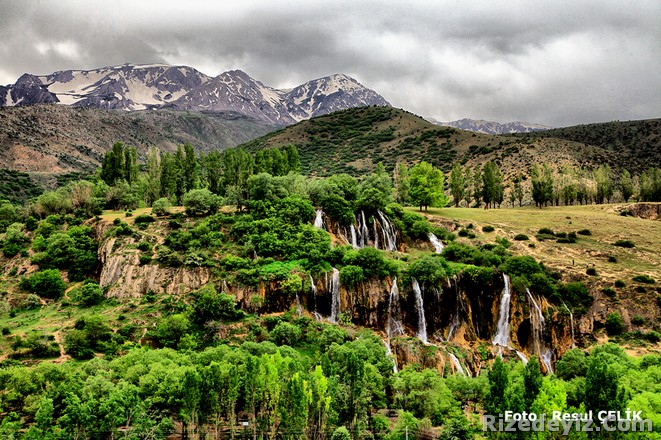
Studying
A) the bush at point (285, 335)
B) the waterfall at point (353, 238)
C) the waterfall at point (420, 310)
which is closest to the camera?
the bush at point (285, 335)

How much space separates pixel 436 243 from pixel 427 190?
19206 mm

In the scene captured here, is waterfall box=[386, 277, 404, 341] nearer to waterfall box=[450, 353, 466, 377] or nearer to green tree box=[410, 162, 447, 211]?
waterfall box=[450, 353, 466, 377]

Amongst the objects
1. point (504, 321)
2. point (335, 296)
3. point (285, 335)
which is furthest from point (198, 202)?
point (504, 321)

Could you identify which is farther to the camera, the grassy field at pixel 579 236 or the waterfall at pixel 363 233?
the waterfall at pixel 363 233

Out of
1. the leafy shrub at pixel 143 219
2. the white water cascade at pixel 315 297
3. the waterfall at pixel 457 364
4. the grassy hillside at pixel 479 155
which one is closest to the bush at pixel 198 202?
the leafy shrub at pixel 143 219

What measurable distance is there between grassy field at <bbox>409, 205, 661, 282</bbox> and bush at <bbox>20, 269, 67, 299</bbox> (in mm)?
62256

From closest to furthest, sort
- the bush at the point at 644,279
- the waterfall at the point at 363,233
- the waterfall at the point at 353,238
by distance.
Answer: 1. the bush at the point at 644,279
2. the waterfall at the point at 353,238
3. the waterfall at the point at 363,233

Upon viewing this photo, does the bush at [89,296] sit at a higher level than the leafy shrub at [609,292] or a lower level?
higher

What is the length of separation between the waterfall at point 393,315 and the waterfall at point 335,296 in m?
6.67

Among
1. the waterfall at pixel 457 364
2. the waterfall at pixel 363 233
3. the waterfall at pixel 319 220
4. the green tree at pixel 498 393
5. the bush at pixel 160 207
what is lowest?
the waterfall at pixel 457 364

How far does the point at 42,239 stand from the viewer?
6919 centimetres

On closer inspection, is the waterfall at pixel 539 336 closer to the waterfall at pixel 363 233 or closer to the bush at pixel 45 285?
the waterfall at pixel 363 233

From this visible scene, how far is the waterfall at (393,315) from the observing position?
196ft

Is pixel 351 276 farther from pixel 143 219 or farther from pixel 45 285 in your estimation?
pixel 45 285
